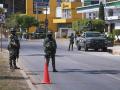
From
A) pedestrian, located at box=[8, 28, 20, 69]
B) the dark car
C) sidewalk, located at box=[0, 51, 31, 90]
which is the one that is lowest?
the dark car

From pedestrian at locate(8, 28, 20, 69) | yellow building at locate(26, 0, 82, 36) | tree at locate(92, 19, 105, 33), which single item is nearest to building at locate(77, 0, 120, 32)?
tree at locate(92, 19, 105, 33)

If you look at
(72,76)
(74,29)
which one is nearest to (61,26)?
(74,29)

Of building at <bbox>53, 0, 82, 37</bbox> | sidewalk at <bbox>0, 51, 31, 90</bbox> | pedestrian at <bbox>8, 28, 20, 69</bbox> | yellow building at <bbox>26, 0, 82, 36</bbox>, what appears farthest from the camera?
yellow building at <bbox>26, 0, 82, 36</bbox>

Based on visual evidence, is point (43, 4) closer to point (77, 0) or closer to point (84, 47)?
point (84, 47)

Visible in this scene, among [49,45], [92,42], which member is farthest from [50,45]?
[92,42]

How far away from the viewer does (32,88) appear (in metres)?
16.1

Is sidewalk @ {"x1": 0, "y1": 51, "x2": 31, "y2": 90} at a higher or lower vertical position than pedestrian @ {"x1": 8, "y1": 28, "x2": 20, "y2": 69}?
lower

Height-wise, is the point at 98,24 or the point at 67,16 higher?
the point at 67,16

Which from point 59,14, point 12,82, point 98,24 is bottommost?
point 12,82

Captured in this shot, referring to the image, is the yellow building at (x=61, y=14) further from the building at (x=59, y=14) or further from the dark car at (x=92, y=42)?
the dark car at (x=92, y=42)

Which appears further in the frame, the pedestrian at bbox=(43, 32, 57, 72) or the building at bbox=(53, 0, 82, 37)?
the building at bbox=(53, 0, 82, 37)

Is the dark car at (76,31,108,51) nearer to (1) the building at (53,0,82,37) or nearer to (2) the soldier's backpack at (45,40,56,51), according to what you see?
(2) the soldier's backpack at (45,40,56,51)

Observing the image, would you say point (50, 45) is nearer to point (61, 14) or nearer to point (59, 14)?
point (61, 14)

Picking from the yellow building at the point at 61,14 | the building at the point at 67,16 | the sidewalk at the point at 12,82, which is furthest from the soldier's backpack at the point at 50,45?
the yellow building at the point at 61,14
